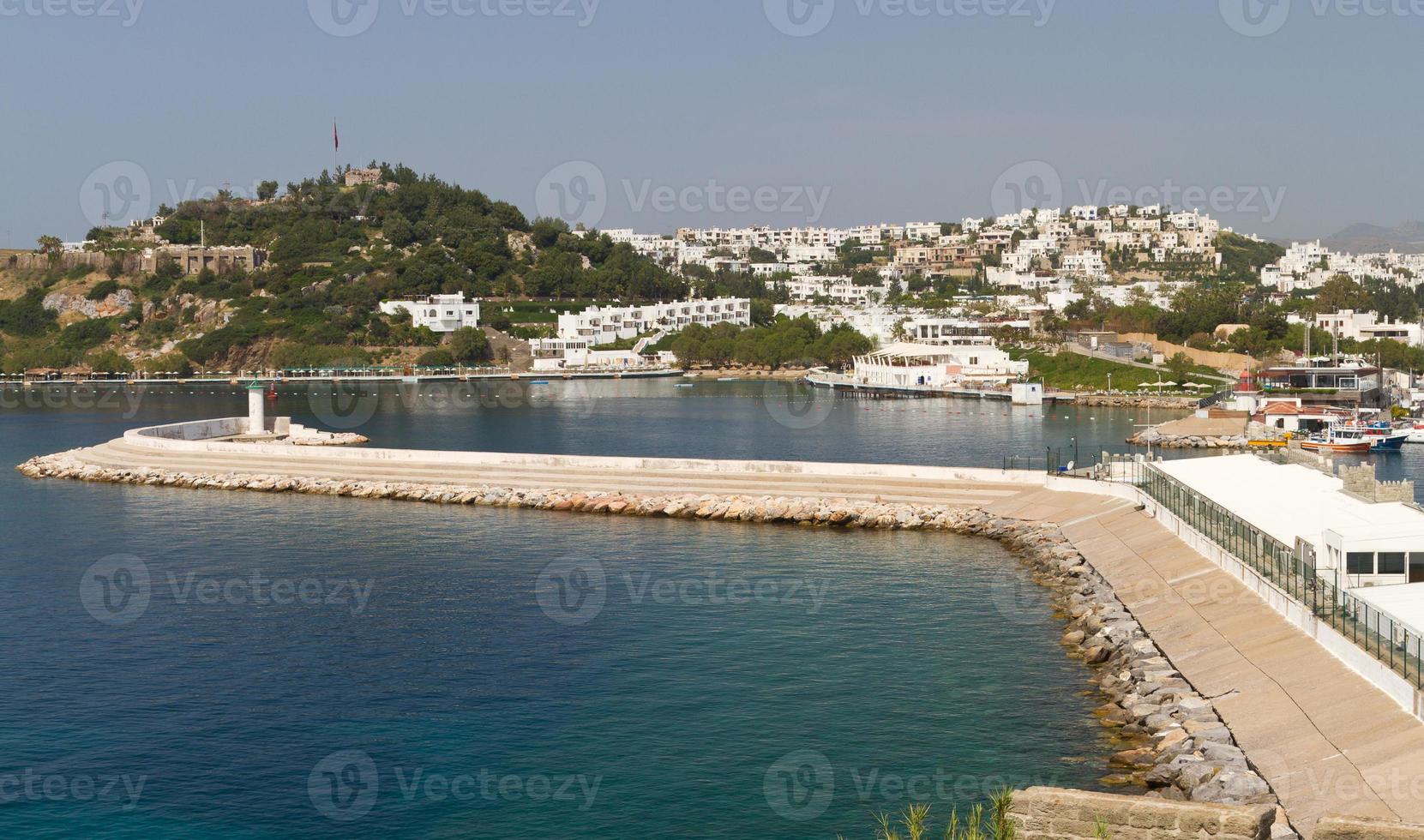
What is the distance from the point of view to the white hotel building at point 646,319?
154 m

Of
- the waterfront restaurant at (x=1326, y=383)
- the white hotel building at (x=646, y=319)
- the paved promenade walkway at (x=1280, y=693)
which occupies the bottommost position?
the paved promenade walkway at (x=1280, y=693)

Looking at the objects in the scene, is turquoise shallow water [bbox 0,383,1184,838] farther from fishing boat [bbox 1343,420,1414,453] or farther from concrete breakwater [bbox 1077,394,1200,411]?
concrete breakwater [bbox 1077,394,1200,411]

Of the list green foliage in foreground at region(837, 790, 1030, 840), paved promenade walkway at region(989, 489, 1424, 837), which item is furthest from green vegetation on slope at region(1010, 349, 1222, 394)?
green foliage in foreground at region(837, 790, 1030, 840)

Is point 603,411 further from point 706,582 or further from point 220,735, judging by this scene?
point 220,735

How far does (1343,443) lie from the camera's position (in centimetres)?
6059

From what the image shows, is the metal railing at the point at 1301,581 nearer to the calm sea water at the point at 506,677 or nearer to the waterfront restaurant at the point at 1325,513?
the waterfront restaurant at the point at 1325,513

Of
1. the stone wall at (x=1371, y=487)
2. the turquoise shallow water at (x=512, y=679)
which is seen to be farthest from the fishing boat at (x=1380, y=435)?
the stone wall at (x=1371, y=487)

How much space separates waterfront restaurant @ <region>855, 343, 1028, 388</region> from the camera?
113375mm

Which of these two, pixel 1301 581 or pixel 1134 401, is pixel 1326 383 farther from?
pixel 1301 581

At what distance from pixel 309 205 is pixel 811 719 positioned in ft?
596

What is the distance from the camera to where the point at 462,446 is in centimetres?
6662

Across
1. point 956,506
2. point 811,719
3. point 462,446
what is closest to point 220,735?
point 811,719

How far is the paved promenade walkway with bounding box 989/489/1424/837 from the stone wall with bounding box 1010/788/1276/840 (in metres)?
3.59

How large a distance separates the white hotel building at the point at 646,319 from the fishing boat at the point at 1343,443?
98186 mm
